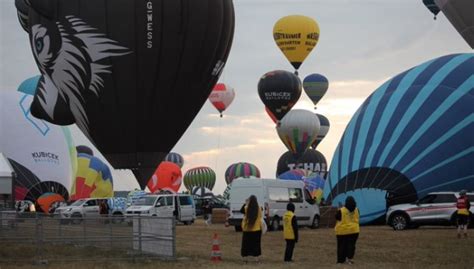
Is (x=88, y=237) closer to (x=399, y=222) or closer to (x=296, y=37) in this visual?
(x=399, y=222)

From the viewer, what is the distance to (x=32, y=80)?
62.1 m

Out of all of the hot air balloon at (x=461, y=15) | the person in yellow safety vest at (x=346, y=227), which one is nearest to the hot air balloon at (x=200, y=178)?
the hot air balloon at (x=461, y=15)

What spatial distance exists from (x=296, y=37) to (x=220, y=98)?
1302 cm

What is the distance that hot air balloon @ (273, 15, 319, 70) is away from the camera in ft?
206

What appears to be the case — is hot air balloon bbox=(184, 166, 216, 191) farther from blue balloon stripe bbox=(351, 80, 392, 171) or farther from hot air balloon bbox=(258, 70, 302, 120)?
blue balloon stripe bbox=(351, 80, 392, 171)

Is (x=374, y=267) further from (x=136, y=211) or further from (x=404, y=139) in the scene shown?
(x=136, y=211)

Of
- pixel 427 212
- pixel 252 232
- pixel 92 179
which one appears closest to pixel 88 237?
pixel 252 232

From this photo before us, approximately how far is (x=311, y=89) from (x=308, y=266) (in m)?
61.8

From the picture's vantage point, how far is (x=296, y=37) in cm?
6288

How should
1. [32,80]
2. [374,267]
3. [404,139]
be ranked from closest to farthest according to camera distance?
[374,267], [404,139], [32,80]

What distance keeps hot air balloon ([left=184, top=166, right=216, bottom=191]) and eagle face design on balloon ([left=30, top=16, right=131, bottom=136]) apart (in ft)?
210

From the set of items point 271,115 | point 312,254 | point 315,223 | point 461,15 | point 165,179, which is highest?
point 271,115

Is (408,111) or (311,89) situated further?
(311,89)

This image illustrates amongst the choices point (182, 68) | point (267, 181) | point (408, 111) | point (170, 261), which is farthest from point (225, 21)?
point (170, 261)
